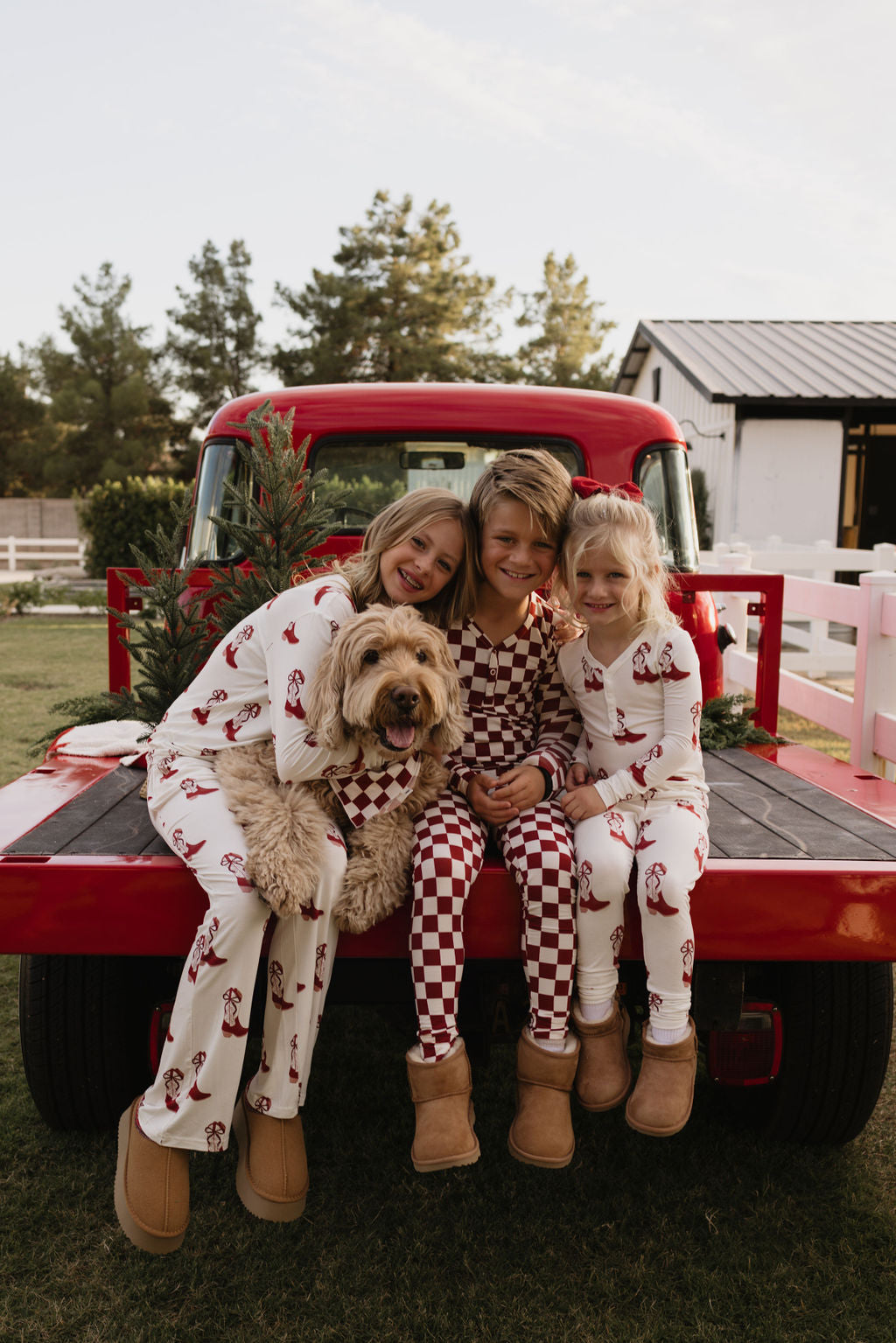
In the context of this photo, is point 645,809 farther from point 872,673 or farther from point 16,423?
point 16,423

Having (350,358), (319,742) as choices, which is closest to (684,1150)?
(319,742)

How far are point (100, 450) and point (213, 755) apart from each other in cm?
4314

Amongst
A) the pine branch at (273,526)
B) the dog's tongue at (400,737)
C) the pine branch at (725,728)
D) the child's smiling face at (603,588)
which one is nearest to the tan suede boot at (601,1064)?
the dog's tongue at (400,737)

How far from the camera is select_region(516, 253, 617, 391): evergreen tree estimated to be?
1704 inches

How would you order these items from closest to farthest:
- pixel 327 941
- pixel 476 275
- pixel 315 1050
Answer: pixel 327 941
pixel 315 1050
pixel 476 275

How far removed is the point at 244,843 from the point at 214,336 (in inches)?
1729

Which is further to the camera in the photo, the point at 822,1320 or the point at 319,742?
the point at 319,742

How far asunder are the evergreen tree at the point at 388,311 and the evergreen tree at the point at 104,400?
8.37 meters

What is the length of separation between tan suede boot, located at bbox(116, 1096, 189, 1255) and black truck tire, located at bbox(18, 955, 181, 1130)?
0.46 metres

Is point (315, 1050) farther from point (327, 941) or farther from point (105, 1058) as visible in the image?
point (327, 941)

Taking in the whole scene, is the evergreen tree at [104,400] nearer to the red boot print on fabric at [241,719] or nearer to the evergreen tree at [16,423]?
the evergreen tree at [16,423]

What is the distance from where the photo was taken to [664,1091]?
2.33 meters

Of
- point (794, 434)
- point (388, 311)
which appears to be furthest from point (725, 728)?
point (388, 311)

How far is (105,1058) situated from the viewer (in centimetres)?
269
